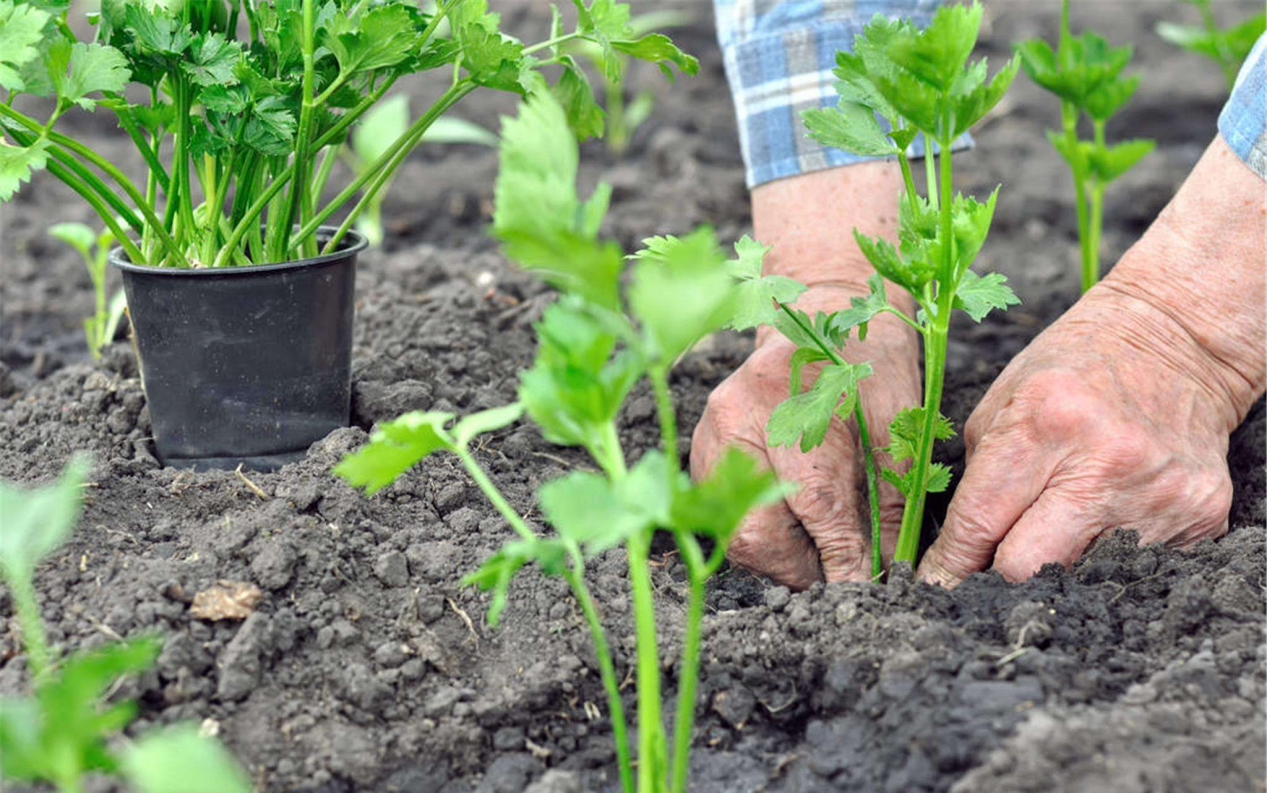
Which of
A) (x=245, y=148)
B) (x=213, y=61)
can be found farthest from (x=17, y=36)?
(x=245, y=148)

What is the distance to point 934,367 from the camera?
1399 mm

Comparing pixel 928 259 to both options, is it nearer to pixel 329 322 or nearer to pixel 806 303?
pixel 806 303

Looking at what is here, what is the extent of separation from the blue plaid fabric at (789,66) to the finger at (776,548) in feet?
2.24

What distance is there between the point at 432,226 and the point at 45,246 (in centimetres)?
109

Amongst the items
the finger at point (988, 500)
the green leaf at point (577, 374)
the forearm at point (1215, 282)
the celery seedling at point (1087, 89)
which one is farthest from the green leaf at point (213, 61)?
the celery seedling at point (1087, 89)

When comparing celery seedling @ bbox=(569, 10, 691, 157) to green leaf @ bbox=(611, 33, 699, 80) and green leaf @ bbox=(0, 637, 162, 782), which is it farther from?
green leaf @ bbox=(0, 637, 162, 782)

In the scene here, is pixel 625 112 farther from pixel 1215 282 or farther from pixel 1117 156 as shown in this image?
pixel 1215 282

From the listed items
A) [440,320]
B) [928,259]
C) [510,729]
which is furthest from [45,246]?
[928,259]

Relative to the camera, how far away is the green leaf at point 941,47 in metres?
1.20

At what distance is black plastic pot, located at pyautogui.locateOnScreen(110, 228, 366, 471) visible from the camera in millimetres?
1627

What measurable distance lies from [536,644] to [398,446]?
1.25 ft

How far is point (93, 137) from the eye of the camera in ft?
14.7

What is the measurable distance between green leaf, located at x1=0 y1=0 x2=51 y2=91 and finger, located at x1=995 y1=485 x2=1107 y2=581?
1.31 m

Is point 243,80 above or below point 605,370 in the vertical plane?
above
